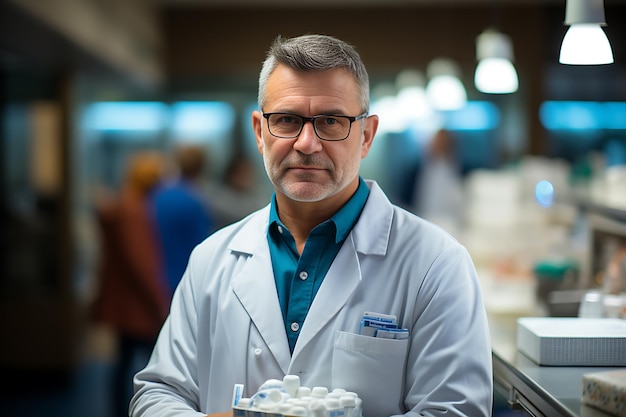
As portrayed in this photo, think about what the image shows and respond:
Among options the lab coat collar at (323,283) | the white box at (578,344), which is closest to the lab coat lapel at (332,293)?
the lab coat collar at (323,283)

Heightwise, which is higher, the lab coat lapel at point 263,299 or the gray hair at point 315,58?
the gray hair at point 315,58

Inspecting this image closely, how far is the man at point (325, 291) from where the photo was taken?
1.90 metres

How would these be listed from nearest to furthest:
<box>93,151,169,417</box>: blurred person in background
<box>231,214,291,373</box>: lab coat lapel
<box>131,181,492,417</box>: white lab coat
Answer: <box>131,181,492,417</box>: white lab coat → <box>231,214,291,373</box>: lab coat lapel → <box>93,151,169,417</box>: blurred person in background

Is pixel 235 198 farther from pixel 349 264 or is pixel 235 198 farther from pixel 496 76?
pixel 349 264

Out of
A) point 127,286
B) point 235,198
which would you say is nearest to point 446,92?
point 235,198

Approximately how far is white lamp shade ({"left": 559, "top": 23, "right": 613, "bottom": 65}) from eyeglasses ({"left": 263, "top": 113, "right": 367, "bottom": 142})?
77 cm

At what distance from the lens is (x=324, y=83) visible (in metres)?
1.96

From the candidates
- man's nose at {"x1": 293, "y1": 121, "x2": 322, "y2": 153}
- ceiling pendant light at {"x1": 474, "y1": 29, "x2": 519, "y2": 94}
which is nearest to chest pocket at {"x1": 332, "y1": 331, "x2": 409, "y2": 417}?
man's nose at {"x1": 293, "y1": 121, "x2": 322, "y2": 153}

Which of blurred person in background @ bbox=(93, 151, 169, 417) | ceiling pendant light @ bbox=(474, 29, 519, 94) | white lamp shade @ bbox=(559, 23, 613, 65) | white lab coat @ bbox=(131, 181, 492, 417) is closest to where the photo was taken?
white lab coat @ bbox=(131, 181, 492, 417)

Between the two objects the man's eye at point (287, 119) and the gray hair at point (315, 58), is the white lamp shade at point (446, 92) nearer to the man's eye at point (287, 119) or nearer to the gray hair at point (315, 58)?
the gray hair at point (315, 58)

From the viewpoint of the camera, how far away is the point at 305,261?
2.06 m

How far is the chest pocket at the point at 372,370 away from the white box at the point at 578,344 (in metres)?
0.60

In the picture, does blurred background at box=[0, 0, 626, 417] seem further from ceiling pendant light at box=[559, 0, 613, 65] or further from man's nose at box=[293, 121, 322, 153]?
man's nose at box=[293, 121, 322, 153]

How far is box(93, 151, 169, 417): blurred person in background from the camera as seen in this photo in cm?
533
